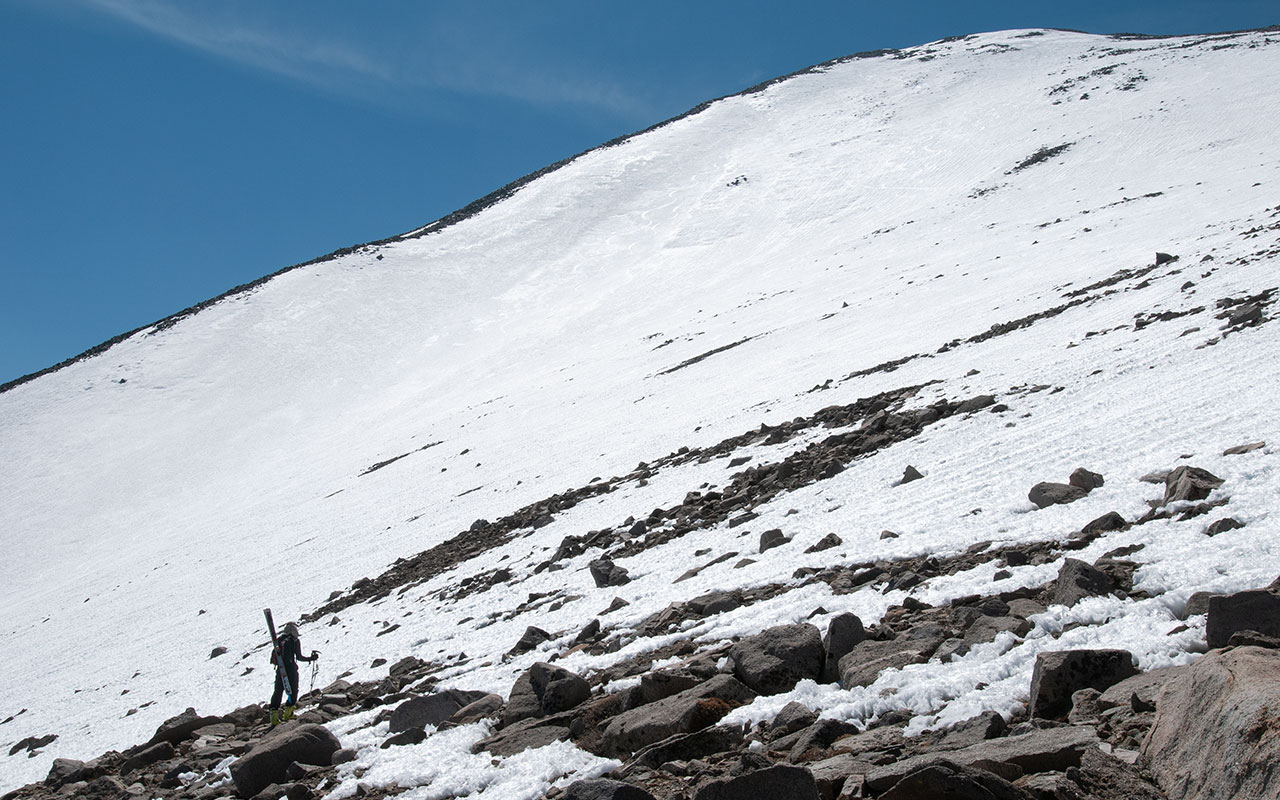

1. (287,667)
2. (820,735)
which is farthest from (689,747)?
(287,667)

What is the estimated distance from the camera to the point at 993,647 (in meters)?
A: 5.84

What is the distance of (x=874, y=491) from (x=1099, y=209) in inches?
1365

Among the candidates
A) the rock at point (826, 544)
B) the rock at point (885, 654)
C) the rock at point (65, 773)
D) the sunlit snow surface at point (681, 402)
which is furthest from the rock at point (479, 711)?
the rock at point (65, 773)

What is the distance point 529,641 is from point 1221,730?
807 cm

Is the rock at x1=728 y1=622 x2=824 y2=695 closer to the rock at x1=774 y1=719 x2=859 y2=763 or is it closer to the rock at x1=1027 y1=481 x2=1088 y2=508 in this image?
the rock at x1=774 y1=719 x2=859 y2=763

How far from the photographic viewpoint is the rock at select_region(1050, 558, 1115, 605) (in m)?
6.19

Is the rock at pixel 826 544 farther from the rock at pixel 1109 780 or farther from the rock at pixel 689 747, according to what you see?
the rock at pixel 1109 780

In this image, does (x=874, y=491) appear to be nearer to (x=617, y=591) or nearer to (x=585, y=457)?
(x=617, y=591)

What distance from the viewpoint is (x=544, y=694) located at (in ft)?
24.3

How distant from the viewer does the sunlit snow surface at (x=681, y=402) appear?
887cm

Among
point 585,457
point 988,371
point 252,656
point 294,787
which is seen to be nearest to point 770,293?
point 585,457

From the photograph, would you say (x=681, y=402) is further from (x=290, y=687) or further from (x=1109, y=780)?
Answer: (x=1109, y=780)

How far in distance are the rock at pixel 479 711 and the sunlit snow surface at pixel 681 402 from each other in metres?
0.40

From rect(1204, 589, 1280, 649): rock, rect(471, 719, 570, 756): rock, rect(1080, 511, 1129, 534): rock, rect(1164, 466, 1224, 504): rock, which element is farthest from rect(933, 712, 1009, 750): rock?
rect(1164, 466, 1224, 504): rock
